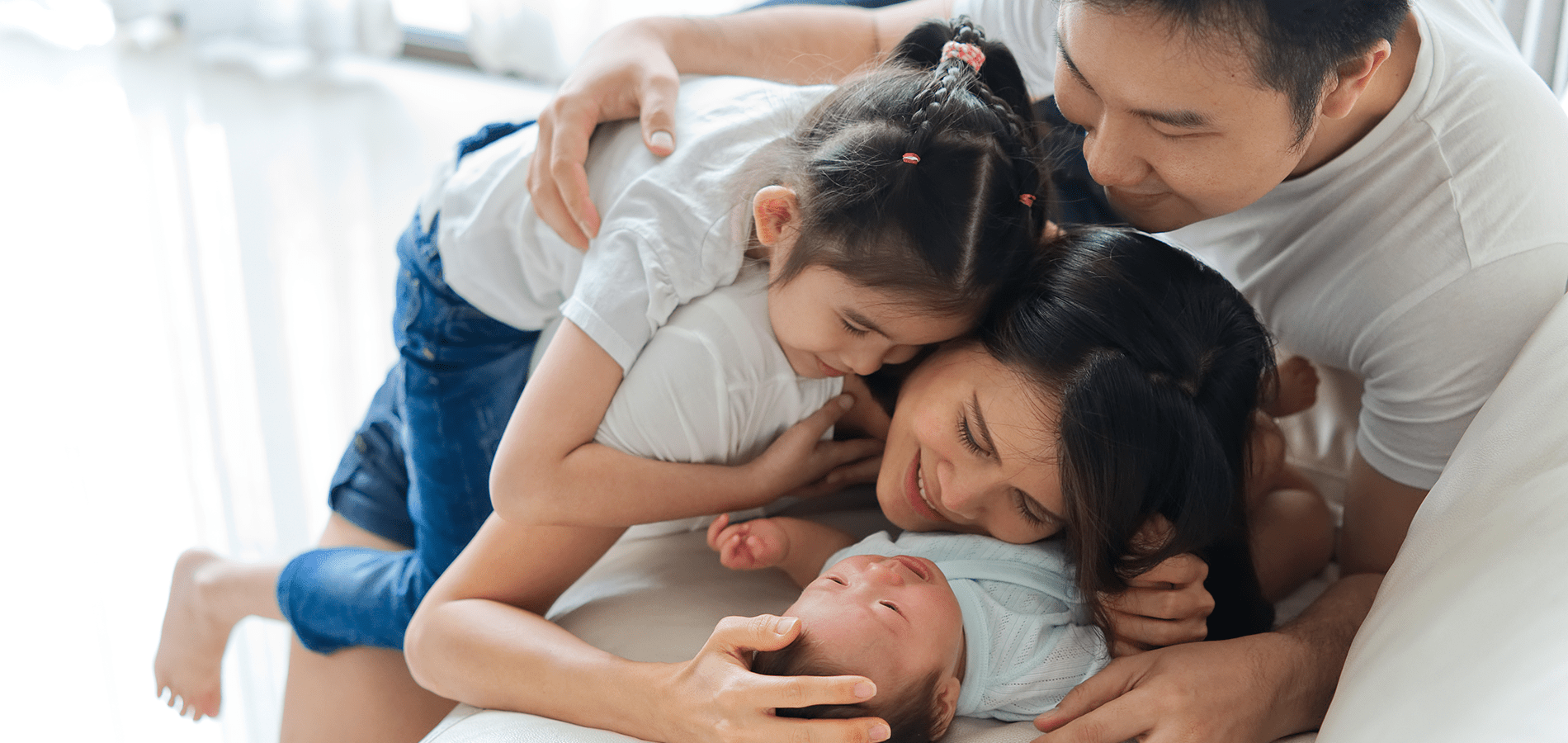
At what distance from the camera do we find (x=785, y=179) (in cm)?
121

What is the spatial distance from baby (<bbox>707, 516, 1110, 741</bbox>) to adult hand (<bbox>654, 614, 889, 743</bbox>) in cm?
4

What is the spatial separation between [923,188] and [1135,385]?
28 cm

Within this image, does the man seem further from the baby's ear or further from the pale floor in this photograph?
the pale floor

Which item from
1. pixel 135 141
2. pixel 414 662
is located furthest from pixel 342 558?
pixel 135 141

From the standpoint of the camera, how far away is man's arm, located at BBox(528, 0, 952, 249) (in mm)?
1294

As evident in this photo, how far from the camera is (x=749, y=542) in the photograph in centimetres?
121

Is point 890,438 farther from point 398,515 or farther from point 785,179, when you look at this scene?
point 398,515

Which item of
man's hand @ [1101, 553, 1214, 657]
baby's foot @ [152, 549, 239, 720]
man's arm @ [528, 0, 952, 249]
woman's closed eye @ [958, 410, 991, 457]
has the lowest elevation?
baby's foot @ [152, 549, 239, 720]

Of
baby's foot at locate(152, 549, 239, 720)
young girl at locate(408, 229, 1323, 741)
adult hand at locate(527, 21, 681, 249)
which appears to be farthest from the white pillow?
baby's foot at locate(152, 549, 239, 720)

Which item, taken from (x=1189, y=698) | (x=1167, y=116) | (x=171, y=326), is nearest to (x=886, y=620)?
(x=1189, y=698)

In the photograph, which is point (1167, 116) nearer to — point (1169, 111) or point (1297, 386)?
point (1169, 111)

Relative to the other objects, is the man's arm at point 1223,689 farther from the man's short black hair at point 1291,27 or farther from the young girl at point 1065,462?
the man's short black hair at point 1291,27

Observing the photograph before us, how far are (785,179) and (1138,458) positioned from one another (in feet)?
1.51

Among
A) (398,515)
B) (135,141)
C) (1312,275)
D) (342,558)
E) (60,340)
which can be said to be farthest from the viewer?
(135,141)
